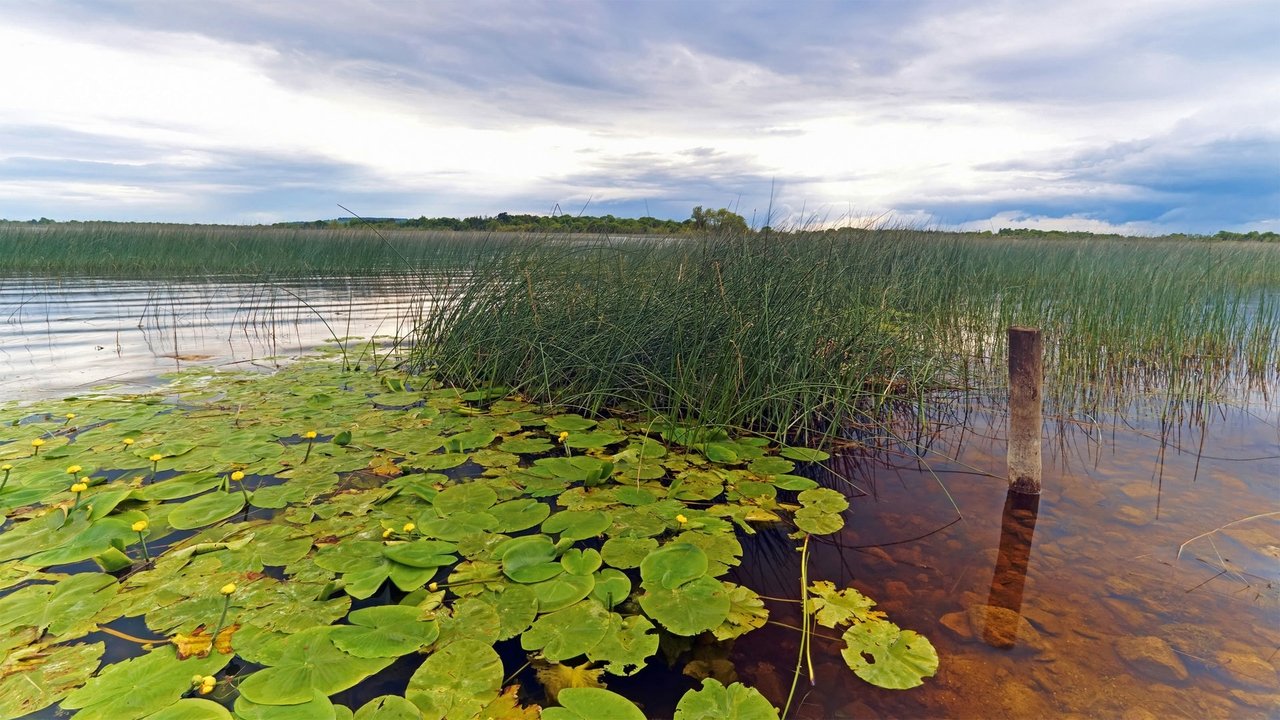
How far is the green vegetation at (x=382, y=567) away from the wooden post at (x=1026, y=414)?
950 millimetres

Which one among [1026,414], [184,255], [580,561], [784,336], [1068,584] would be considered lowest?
[1068,584]

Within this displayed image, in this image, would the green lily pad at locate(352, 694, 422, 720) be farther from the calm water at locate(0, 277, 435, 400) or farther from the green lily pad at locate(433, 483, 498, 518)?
the calm water at locate(0, 277, 435, 400)

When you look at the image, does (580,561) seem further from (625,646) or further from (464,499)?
(464,499)

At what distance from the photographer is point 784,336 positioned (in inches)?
133

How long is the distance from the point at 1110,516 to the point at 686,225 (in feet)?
13.3

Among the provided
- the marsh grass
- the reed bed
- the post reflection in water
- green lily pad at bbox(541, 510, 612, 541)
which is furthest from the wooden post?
the reed bed

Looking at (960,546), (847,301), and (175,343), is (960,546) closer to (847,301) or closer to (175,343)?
(847,301)

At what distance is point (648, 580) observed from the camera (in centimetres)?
180

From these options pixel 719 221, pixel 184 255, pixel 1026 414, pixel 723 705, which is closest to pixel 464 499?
pixel 723 705

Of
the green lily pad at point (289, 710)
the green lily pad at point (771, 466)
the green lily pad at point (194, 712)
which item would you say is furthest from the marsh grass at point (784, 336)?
the green lily pad at point (194, 712)

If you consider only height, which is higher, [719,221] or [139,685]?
[719,221]

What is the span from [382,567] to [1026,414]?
2.93 meters

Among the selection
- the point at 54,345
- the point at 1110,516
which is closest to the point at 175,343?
the point at 54,345

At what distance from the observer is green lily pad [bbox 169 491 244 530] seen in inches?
80.2
